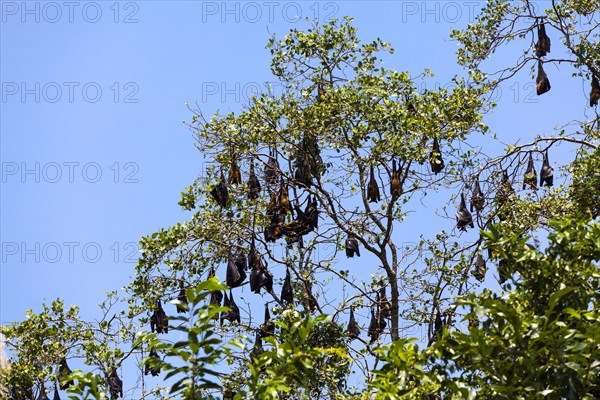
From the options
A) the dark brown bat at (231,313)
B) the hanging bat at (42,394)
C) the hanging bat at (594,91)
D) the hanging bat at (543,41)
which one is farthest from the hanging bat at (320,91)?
the hanging bat at (42,394)

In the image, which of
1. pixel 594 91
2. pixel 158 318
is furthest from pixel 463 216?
pixel 158 318

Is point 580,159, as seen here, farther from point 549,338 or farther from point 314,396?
point 549,338

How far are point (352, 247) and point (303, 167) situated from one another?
1.63m

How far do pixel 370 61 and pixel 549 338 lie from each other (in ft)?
33.3

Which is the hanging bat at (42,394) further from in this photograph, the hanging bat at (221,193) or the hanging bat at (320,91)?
the hanging bat at (320,91)

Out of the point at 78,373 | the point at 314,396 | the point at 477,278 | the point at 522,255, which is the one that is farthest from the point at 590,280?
the point at 477,278

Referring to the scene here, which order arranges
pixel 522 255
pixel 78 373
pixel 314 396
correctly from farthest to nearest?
pixel 314 396, pixel 522 255, pixel 78 373

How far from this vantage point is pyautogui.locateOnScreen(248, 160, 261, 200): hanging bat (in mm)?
14719

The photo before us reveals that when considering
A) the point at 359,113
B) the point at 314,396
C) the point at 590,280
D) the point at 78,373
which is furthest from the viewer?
the point at 359,113

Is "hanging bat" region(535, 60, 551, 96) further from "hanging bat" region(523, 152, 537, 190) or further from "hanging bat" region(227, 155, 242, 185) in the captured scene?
"hanging bat" region(227, 155, 242, 185)

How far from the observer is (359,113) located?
1430 cm

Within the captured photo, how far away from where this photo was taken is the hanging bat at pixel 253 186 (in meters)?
14.7

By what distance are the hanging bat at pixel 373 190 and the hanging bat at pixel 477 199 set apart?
1.66m

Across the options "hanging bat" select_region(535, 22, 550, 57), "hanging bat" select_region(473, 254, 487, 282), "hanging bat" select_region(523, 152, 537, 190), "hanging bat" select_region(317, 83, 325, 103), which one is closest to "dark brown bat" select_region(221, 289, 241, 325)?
"hanging bat" select_region(317, 83, 325, 103)
